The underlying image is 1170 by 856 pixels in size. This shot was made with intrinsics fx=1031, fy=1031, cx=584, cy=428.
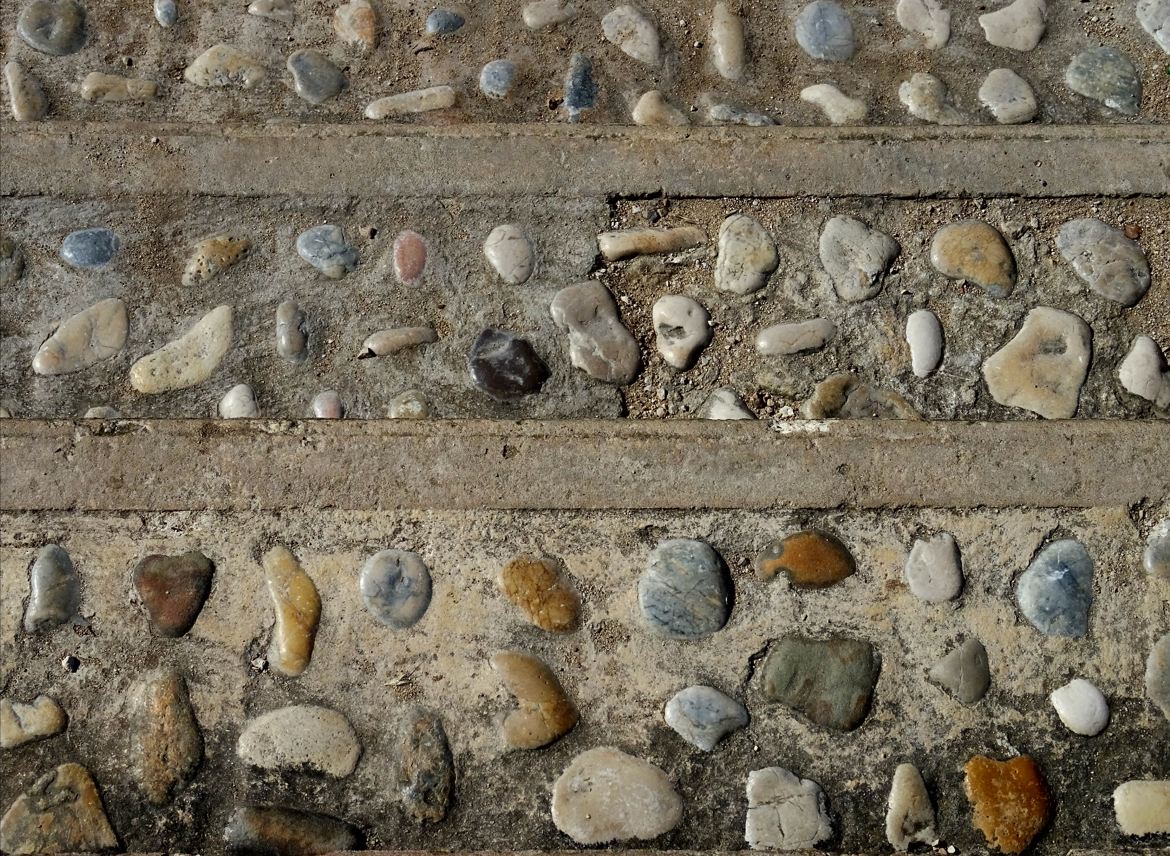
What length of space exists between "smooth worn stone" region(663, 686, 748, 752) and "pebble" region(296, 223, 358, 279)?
1012mm

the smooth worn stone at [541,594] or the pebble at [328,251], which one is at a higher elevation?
the pebble at [328,251]

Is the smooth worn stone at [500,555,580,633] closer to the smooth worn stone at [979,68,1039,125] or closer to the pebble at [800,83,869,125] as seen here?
the pebble at [800,83,869,125]

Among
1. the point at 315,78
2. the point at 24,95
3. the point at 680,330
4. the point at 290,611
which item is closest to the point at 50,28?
the point at 24,95

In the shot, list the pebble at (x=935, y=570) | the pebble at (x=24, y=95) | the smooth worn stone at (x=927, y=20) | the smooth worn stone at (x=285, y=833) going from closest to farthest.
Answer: the smooth worn stone at (x=285, y=833)
the pebble at (x=935, y=570)
the pebble at (x=24, y=95)
the smooth worn stone at (x=927, y=20)

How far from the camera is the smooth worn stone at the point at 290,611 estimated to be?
1.76 metres

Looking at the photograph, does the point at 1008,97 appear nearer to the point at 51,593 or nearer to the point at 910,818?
the point at 910,818

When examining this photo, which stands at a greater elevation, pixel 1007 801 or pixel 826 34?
pixel 826 34

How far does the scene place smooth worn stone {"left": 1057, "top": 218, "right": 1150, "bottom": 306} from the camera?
1962mm

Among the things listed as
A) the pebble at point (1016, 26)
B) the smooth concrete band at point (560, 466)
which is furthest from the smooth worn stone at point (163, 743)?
the pebble at point (1016, 26)

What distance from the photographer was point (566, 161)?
2016mm

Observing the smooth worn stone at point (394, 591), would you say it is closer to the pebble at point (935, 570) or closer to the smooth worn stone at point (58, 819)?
the smooth worn stone at point (58, 819)

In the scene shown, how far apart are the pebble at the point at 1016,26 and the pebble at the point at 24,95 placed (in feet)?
6.34

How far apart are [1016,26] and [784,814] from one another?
1.64 m

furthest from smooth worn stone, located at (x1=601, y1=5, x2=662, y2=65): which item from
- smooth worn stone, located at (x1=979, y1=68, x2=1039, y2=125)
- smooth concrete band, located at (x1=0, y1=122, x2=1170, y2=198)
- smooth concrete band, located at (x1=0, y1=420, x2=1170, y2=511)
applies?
smooth concrete band, located at (x1=0, y1=420, x2=1170, y2=511)
